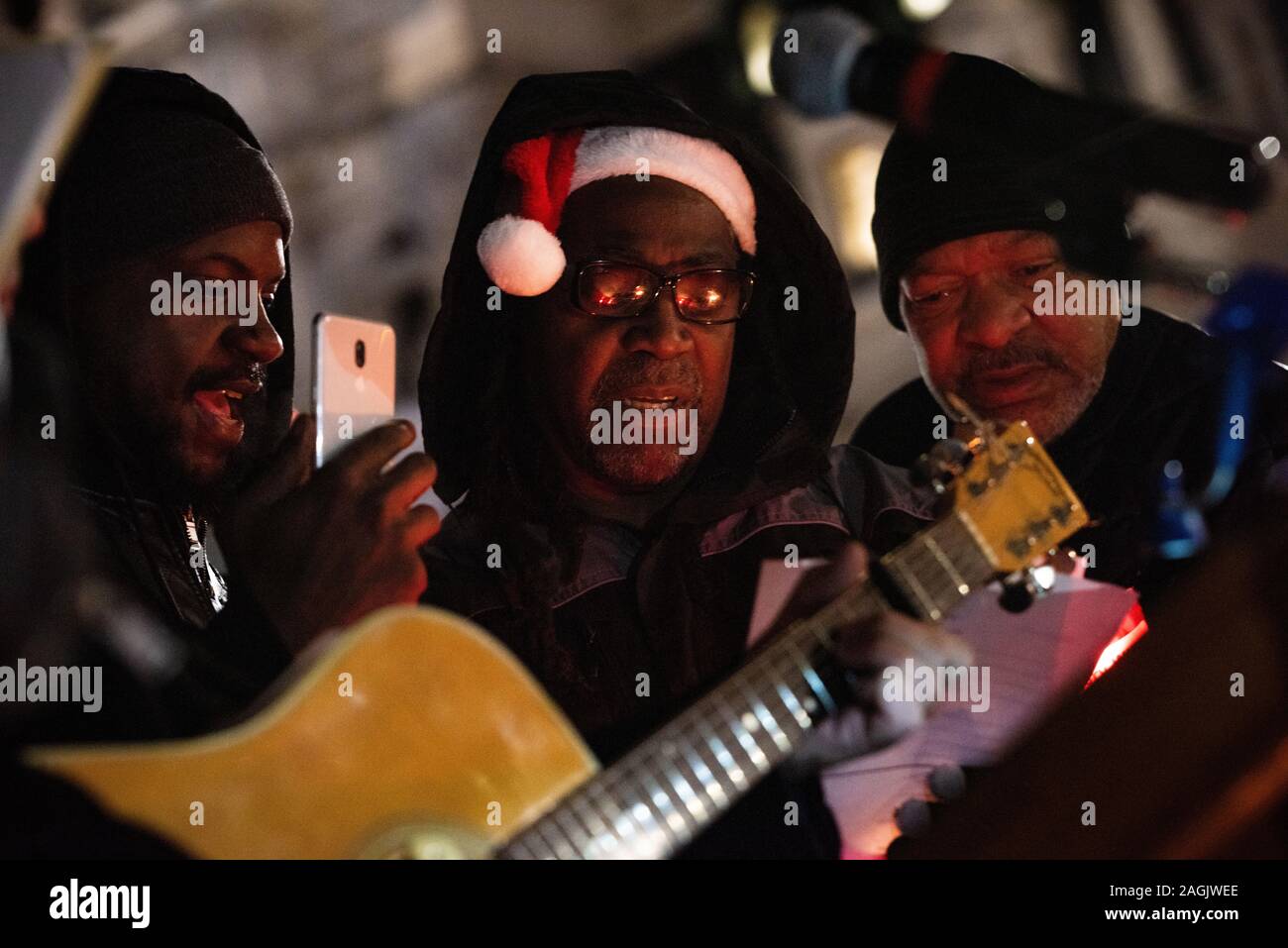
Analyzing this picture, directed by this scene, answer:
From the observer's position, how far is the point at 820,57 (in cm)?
141

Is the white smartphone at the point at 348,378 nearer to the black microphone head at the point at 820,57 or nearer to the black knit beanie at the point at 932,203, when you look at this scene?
the black microphone head at the point at 820,57

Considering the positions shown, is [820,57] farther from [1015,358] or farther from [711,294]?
[1015,358]

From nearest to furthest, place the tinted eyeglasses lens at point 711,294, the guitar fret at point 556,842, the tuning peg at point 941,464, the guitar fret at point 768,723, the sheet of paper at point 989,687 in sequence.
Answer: the guitar fret at point 556,842 < the guitar fret at point 768,723 < the tuning peg at point 941,464 < the sheet of paper at point 989,687 < the tinted eyeglasses lens at point 711,294

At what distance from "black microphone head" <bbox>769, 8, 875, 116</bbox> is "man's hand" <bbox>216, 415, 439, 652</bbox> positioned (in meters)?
0.72

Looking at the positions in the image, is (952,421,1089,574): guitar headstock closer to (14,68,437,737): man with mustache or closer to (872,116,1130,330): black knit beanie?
(872,116,1130,330): black knit beanie

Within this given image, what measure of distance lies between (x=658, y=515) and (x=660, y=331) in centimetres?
30

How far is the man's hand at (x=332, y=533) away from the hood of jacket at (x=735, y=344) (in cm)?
21

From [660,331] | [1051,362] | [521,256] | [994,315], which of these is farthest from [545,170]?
[1051,362]

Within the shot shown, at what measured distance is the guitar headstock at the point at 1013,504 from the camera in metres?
1.58

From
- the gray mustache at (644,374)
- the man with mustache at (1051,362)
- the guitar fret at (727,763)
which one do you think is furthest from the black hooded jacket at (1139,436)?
the guitar fret at (727,763)

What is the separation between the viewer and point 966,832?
1.53 meters

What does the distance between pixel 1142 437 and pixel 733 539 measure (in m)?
0.70

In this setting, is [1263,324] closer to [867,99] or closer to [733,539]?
[867,99]
